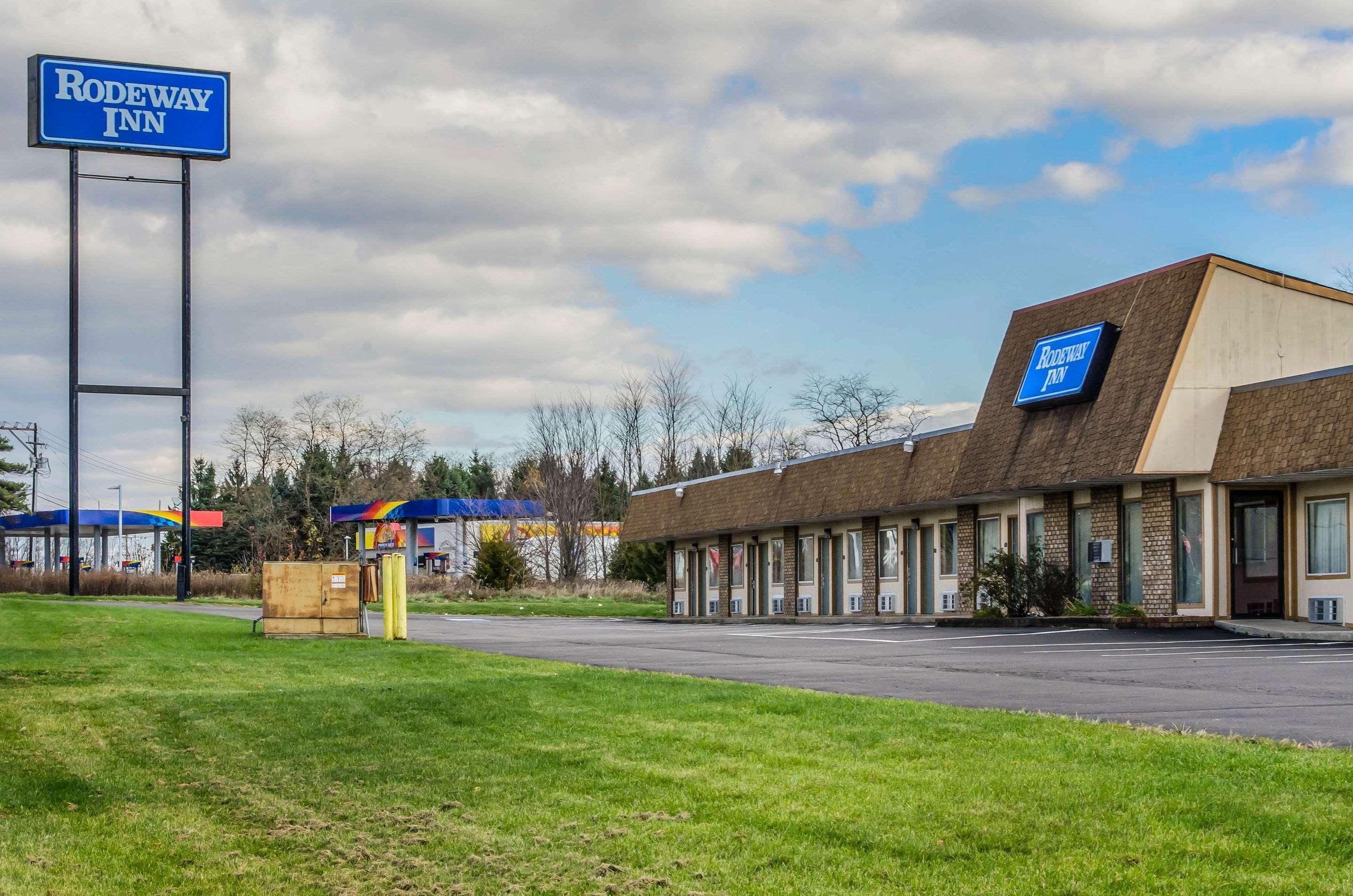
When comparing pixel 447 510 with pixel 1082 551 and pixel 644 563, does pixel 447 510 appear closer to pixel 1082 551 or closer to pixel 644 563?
pixel 644 563

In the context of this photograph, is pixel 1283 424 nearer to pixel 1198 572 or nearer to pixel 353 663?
pixel 1198 572

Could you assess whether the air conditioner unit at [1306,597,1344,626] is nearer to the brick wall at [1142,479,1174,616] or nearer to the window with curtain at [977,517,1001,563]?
the brick wall at [1142,479,1174,616]

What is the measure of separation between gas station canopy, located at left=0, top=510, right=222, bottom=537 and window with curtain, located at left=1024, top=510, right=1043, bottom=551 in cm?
6024

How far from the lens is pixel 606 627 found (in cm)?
3272

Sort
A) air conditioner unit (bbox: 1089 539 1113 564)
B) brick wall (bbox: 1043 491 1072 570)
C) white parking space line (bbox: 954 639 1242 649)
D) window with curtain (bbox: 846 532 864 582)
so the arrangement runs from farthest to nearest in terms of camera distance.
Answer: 1. window with curtain (bbox: 846 532 864 582)
2. brick wall (bbox: 1043 491 1072 570)
3. air conditioner unit (bbox: 1089 539 1113 564)
4. white parking space line (bbox: 954 639 1242 649)

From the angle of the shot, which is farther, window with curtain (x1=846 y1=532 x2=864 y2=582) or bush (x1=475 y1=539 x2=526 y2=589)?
bush (x1=475 y1=539 x2=526 y2=589)

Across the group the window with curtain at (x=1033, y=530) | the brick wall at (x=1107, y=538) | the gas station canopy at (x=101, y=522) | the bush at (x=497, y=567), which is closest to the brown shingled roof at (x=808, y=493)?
the window with curtain at (x=1033, y=530)

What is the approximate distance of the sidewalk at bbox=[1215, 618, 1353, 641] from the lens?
21.9 meters

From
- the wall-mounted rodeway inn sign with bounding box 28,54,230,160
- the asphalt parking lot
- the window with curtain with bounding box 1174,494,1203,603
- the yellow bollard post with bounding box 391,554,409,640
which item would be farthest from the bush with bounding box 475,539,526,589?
the window with curtain with bounding box 1174,494,1203,603

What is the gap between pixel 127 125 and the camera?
109ft

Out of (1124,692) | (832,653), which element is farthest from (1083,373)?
(1124,692)

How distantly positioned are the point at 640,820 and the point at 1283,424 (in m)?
21.1

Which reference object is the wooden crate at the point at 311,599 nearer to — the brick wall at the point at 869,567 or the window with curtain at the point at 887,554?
the window with curtain at the point at 887,554

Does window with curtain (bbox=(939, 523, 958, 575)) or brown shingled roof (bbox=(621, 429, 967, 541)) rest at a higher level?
brown shingled roof (bbox=(621, 429, 967, 541))
